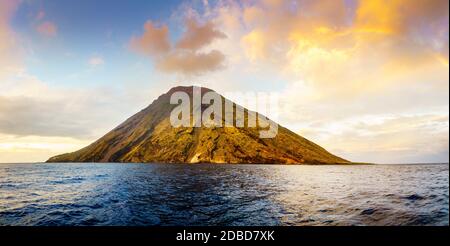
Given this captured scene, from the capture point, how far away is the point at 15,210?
28234 mm
